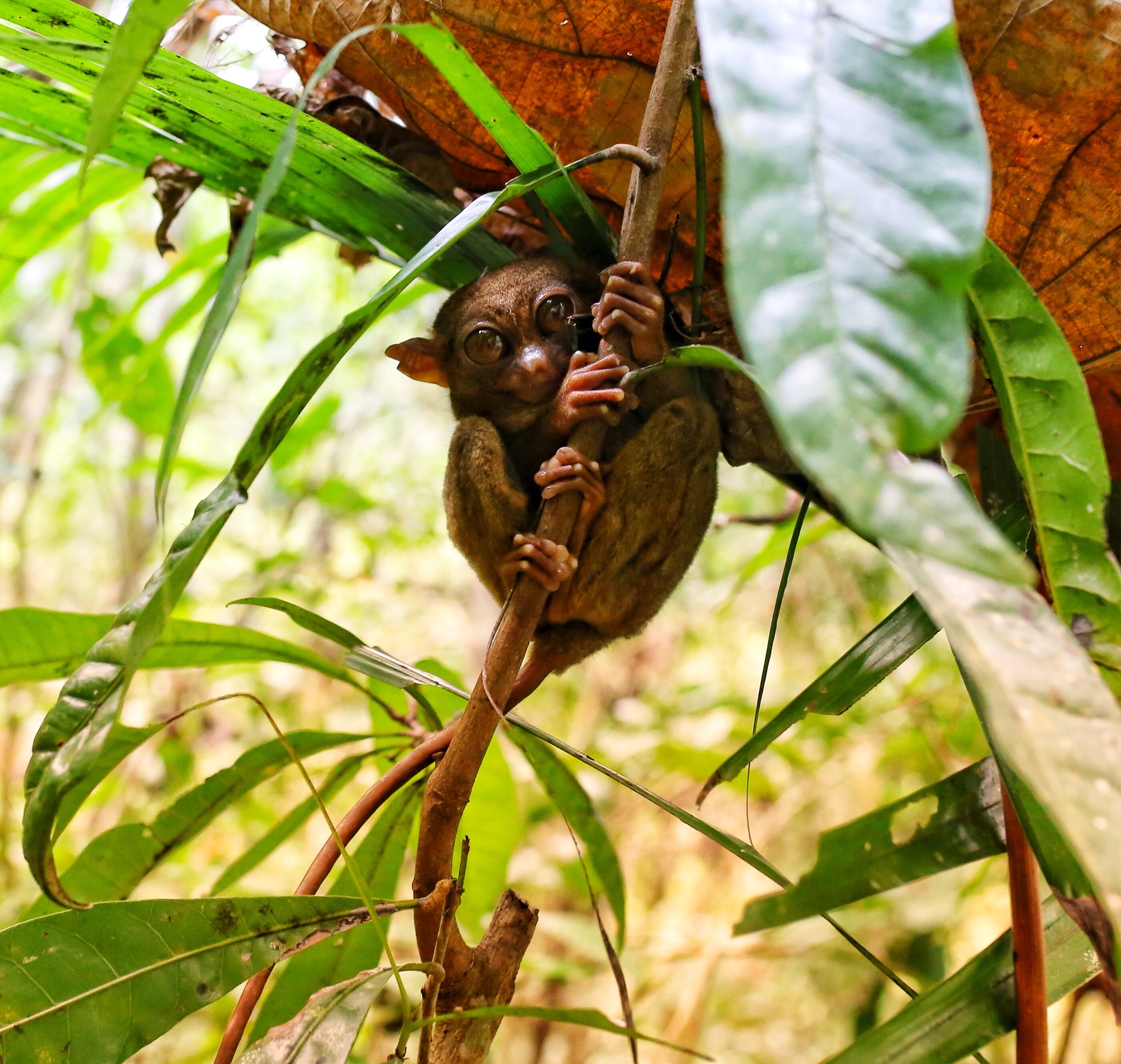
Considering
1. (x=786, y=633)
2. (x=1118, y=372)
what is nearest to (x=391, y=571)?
(x=786, y=633)

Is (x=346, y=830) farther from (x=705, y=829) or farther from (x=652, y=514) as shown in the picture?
(x=652, y=514)

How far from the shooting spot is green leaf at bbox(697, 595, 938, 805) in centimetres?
144

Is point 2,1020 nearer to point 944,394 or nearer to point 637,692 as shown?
point 944,394

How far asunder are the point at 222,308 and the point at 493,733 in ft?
2.38

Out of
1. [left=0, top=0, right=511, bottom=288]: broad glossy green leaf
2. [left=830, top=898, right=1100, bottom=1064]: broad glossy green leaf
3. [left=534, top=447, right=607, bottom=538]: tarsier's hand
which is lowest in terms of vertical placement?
[left=830, top=898, right=1100, bottom=1064]: broad glossy green leaf

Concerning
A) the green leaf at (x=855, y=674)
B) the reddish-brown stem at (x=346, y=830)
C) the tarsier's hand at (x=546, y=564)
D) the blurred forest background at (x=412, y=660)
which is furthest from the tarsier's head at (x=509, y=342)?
the blurred forest background at (x=412, y=660)

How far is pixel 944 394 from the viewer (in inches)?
23.0

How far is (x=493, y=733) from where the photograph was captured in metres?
1.42

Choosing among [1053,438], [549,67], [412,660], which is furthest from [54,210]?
[412,660]

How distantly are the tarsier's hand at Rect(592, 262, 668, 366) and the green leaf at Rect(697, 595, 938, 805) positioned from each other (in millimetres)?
605

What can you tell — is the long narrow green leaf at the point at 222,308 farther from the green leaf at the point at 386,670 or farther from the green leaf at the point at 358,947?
the green leaf at the point at 358,947

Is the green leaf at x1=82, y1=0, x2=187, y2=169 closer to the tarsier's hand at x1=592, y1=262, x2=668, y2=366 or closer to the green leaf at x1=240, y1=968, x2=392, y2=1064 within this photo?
the tarsier's hand at x1=592, y1=262, x2=668, y2=366

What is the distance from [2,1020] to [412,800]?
80 cm

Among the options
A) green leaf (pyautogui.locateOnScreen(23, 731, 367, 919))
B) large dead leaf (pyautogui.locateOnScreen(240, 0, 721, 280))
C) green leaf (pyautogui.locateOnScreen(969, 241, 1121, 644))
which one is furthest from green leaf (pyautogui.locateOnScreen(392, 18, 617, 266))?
green leaf (pyautogui.locateOnScreen(23, 731, 367, 919))
